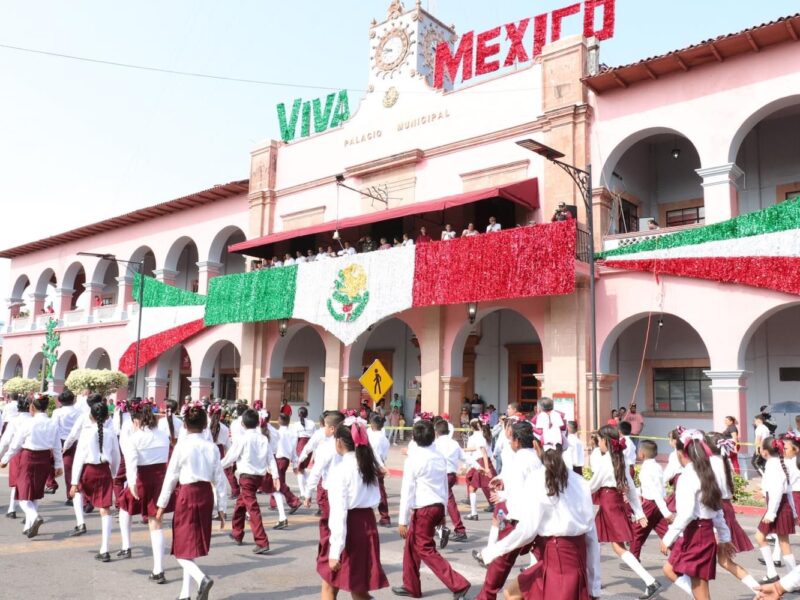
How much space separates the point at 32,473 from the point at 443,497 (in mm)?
5592

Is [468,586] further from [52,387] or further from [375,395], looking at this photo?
[52,387]

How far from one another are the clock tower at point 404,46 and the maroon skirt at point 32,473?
14.7 metres

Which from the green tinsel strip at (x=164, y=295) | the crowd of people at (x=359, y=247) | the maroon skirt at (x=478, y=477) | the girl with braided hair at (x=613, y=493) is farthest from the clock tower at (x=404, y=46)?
the girl with braided hair at (x=613, y=493)

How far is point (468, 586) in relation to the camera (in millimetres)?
6328

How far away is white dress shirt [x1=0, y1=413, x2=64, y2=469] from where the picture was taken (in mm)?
9461

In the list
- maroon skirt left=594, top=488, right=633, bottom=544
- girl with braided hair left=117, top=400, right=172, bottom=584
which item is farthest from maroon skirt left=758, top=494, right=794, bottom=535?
girl with braided hair left=117, top=400, right=172, bottom=584

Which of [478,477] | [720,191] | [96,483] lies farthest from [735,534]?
[720,191]

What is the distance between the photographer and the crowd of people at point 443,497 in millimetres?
4758

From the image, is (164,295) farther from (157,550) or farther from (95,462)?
(157,550)

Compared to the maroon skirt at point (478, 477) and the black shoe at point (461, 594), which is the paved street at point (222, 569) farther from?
the maroon skirt at point (478, 477)

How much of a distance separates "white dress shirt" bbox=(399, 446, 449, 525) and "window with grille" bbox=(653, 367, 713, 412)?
495 inches

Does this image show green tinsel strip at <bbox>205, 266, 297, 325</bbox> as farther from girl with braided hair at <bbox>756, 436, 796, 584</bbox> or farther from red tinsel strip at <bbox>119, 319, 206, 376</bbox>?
girl with braided hair at <bbox>756, 436, 796, 584</bbox>

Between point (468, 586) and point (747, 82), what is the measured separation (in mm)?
13103

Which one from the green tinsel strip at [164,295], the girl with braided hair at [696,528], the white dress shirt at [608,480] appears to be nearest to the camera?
the girl with braided hair at [696,528]
